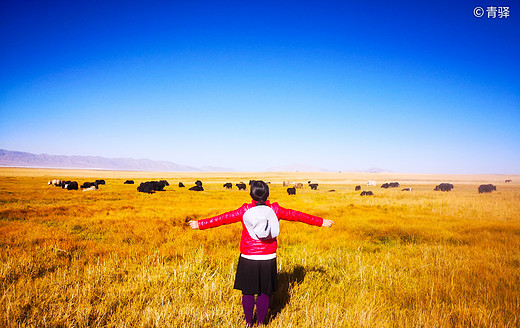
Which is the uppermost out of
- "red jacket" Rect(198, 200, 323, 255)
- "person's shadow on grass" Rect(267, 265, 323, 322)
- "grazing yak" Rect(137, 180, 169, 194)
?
"red jacket" Rect(198, 200, 323, 255)

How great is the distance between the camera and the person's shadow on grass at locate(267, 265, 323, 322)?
3.71 metres

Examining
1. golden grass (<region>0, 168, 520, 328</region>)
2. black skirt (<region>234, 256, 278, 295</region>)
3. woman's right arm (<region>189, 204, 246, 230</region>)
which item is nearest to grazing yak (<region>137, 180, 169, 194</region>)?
golden grass (<region>0, 168, 520, 328</region>)

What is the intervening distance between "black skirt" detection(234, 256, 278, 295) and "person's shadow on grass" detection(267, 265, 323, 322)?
560 millimetres

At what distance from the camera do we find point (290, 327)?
9.81 feet

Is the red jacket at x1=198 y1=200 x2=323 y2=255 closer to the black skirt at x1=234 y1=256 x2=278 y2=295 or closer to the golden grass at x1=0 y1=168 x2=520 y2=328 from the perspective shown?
the black skirt at x1=234 y1=256 x2=278 y2=295

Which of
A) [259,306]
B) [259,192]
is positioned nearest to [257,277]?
[259,306]

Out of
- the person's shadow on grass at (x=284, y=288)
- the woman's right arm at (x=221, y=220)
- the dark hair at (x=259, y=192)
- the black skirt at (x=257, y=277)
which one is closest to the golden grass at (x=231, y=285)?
the person's shadow on grass at (x=284, y=288)

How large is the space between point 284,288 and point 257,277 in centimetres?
156

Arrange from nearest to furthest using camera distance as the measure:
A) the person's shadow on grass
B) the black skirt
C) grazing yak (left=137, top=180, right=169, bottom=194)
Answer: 1. the black skirt
2. the person's shadow on grass
3. grazing yak (left=137, top=180, right=169, bottom=194)

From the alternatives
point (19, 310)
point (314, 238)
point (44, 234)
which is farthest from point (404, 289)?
point (44, 234)

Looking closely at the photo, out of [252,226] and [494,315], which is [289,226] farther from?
[252,226]

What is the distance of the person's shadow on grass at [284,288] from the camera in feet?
12.2

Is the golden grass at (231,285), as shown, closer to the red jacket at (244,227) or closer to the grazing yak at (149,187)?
the red jacket at (244,227)

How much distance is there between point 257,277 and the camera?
3043 mm
